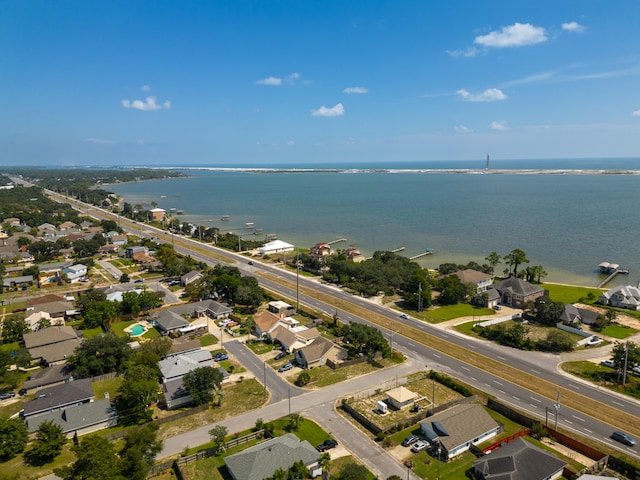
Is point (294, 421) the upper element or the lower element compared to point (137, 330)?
Answer: upper

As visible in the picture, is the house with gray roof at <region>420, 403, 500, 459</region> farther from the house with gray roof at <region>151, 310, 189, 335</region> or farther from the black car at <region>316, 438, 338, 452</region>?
the house with gray roof at <region>151, 310, 189, 335</region>

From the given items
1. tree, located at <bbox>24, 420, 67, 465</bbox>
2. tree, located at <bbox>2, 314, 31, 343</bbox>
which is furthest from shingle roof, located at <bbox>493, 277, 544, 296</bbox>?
tree, located at <bbox>2, 314, 31, 343</bbox>

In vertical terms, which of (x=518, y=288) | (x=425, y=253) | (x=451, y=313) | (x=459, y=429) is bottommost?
(x=451, y=313)

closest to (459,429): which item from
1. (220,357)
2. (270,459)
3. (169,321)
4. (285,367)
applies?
(270,459)

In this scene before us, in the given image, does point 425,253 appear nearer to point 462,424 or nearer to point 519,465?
point 462,424

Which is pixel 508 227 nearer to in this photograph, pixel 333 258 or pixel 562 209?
pixel 562 209

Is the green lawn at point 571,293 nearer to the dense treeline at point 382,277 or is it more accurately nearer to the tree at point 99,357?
the dense treeline at point 382,277

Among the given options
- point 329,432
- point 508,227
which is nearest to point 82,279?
point 329,432
